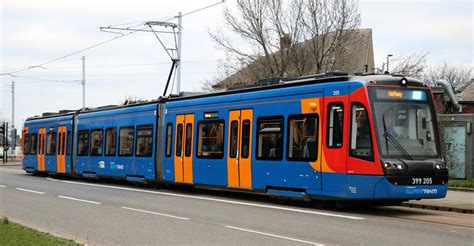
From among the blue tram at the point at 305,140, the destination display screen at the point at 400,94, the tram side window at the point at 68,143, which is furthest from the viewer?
the tram side window at the point at 68,143

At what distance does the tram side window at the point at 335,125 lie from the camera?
569 inches

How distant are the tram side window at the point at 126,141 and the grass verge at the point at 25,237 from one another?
13.0m

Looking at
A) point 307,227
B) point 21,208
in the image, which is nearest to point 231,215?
point 307,227

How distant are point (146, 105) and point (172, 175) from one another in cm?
343

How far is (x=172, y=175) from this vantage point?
21250mm

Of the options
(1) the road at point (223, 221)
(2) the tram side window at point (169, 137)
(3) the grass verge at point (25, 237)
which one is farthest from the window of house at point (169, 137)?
(3) the grass verge at point (25, 237)

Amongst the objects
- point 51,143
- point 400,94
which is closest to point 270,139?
point 400,94

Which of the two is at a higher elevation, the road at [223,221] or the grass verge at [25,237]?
the grass verge at [25,237]

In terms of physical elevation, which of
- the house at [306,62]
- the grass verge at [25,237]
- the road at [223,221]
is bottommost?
the road at [223,221]

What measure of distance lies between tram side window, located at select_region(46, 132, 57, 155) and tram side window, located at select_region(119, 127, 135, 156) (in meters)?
8.21

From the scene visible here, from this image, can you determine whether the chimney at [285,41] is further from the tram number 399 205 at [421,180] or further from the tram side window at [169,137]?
the tram number 399 205 at [421,180]

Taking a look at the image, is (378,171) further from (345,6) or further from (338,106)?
(345,6)

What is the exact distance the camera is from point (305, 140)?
15.5 m

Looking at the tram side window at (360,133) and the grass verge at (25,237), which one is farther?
the tram side window at (360,133)
